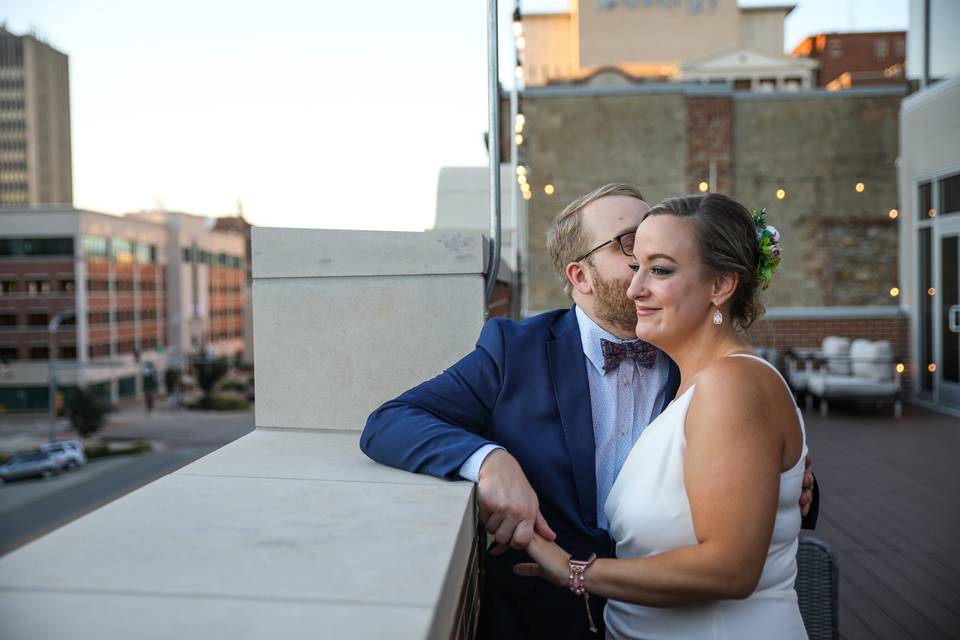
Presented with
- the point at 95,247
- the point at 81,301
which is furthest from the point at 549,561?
the point at 95,247

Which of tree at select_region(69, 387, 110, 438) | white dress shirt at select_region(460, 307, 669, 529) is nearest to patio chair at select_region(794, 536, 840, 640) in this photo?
white dress shirt at select_region(460, 307, 669, 529)

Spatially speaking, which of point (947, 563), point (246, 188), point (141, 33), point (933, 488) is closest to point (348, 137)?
point (141, 33)

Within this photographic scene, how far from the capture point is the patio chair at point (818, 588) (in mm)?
2410

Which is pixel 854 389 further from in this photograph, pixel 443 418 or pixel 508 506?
pixel 508 506

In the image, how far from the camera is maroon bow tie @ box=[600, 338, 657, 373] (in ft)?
6.38

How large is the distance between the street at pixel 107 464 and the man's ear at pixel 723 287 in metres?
24.8

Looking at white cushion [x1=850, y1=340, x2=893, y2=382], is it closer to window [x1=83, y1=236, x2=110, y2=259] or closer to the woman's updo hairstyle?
the woman's updo hairstyle

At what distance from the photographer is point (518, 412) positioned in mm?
1853

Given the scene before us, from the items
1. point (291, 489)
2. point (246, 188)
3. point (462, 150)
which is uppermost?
point (246, 188)

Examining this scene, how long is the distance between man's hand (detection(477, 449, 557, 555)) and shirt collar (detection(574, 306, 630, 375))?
0.51m

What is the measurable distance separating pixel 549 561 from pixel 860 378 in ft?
32.1

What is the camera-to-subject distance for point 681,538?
1.51 meters

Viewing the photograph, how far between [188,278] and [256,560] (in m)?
86.4

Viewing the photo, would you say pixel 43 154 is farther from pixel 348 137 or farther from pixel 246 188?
pixel 348 137
